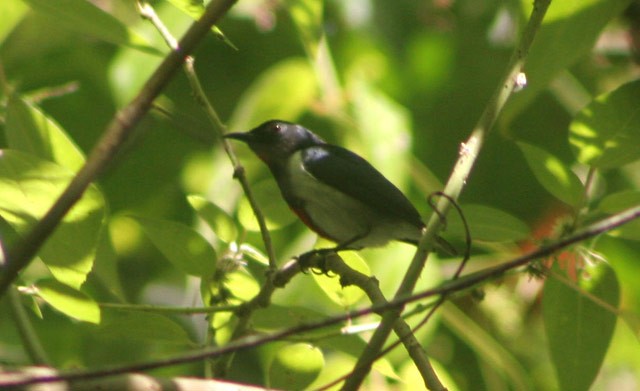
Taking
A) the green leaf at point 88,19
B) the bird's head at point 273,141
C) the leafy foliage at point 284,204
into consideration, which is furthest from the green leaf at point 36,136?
the bird's head at point 273,141

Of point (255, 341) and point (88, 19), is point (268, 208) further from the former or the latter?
point (255, 341)

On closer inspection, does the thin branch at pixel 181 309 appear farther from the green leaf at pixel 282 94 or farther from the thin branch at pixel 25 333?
the green leaf at pixel 282 94

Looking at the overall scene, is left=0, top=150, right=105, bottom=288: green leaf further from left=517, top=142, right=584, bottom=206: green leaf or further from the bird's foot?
left=517, top=142, right=584, bottom=206: green leaf

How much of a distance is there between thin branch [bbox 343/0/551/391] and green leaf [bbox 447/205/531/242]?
173 mm

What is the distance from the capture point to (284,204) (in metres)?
1.90

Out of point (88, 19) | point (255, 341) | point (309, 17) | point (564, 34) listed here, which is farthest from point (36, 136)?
point (564, 34)

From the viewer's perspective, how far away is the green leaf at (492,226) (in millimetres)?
1757

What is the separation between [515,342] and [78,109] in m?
1.66

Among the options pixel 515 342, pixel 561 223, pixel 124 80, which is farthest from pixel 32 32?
pixel 515 342

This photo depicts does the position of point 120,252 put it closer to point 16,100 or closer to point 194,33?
point 16,100

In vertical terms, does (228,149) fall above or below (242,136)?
below

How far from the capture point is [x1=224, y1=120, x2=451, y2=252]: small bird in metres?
2.59

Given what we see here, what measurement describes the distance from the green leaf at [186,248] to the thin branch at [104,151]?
1.94 feet

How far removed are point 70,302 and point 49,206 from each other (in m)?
0.15
